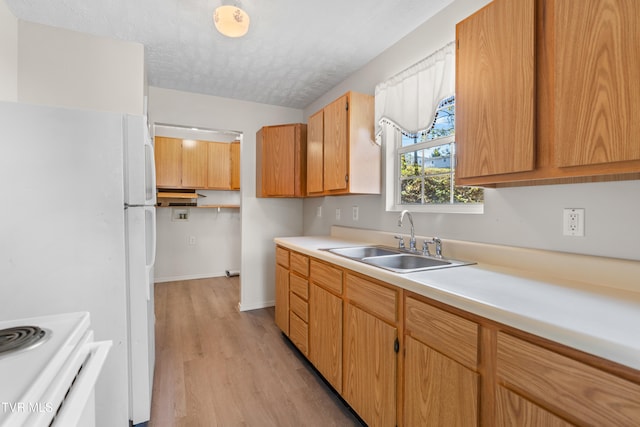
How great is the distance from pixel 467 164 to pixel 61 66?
2.70m

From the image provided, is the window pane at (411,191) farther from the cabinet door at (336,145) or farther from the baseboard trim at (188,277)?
the baseboard trim at (188,277)

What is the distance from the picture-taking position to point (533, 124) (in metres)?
1.14

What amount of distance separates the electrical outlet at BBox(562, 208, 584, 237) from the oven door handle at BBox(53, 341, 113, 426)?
1.77 metres

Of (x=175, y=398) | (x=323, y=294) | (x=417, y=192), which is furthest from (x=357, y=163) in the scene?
(x=175, y=398)

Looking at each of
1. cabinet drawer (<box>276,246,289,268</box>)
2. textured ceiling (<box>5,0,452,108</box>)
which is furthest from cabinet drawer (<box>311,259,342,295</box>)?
textured ceiling (<box>5,0,452,108</box>)

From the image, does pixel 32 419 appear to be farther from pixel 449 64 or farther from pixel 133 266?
pixel 449 64

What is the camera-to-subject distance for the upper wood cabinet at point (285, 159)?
3.15 metres

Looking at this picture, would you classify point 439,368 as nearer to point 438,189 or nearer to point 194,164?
point 438,189

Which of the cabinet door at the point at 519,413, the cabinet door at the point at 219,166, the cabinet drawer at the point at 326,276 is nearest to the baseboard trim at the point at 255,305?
the cabinet drawer at the point at 326,276

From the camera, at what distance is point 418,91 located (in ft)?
6.61

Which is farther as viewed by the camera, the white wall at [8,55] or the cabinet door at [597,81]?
the white wall at [8,55]

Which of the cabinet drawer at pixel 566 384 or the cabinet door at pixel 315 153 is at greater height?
the cabinet door at pixel 315 153

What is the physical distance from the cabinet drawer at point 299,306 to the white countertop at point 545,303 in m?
0.93

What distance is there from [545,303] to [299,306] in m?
1.70
